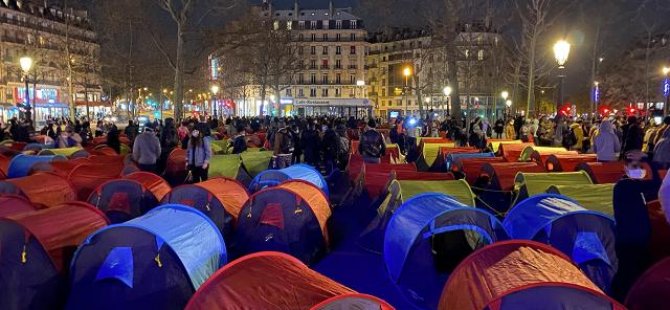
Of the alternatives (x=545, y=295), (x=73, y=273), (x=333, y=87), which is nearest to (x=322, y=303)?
(x=545, y=295)

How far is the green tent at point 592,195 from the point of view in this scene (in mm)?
7551

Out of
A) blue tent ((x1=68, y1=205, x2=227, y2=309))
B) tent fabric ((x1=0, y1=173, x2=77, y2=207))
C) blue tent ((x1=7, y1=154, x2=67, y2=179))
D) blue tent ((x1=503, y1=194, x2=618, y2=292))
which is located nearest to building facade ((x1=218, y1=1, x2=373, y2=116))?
blue tent ((x1=7, y1=154, x2=67, y2=179))

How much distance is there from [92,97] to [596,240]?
8224 centimetres

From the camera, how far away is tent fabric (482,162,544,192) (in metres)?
11.1

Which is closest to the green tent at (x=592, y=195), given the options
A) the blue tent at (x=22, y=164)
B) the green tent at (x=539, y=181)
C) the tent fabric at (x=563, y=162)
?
the green tent at (x=539, y=181)

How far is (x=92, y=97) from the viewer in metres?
80.4

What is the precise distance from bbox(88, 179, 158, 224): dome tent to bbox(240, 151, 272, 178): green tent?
4736 millimetres

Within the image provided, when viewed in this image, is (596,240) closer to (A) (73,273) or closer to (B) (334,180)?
(A) (73,273)

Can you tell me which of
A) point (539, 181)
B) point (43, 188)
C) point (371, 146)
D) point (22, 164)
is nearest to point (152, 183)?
point (43, 188)

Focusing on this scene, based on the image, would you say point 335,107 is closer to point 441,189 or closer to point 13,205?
point 441,189

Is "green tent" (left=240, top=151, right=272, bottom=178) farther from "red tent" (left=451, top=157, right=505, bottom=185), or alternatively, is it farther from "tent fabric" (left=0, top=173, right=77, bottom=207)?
"red tent" (left=451, top=157, right=505, bottom=185)

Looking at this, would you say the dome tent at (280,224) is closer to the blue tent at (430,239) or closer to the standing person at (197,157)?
the blue tent at (430,239)

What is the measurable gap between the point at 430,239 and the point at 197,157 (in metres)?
5.81

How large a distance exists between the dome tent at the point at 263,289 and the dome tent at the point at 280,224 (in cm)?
351
